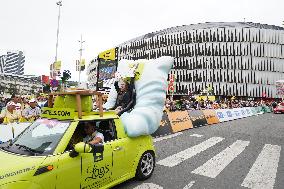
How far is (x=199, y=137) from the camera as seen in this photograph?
14383mm

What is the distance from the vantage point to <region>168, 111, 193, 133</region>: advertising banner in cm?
1650

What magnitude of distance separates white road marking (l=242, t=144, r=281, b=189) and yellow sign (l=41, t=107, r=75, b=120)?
14.6 ft

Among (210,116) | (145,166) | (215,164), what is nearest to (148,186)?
(145,166)

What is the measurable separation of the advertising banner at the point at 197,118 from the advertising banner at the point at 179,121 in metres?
0.49

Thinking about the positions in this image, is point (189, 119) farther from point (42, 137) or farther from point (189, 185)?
point (42, 137)

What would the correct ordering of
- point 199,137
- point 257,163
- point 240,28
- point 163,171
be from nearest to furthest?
point 163,171 < point 257,163 < point 199,137 < point 240,28

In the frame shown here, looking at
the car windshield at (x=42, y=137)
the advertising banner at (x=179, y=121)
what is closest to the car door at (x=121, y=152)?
the car windshield at (x=42, y=137)

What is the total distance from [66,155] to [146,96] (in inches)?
142

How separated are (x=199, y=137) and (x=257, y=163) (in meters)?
4.97

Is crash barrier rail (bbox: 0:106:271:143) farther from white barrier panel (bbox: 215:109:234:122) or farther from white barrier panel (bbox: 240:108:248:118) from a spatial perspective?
white barrier panel (bbox: 240:108:248:118)

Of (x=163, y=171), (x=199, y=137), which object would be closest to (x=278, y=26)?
(x=199, y=137)

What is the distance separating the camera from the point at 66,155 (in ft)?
16.8

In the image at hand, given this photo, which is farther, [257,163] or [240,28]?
[240,28]

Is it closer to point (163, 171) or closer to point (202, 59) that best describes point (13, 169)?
point (163, 171)
